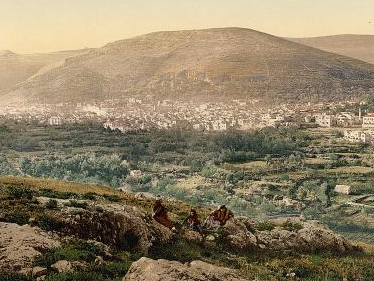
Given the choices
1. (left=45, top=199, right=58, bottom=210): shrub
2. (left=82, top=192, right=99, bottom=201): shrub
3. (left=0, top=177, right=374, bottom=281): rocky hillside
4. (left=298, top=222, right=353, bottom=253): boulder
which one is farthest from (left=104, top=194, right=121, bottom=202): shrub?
(left=298, top=222, right=353, bottom=253): boulder

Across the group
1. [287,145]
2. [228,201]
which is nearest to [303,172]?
[287,145]

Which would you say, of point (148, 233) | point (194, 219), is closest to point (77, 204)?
point (148, 233)

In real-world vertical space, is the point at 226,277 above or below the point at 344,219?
above

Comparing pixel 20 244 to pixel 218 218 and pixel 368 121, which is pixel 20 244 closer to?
pixel 218 218

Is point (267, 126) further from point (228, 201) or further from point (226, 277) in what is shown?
point (226, 277)

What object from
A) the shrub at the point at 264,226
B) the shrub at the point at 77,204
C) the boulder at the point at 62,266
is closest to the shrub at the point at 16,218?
the shrub at the point at 77,204

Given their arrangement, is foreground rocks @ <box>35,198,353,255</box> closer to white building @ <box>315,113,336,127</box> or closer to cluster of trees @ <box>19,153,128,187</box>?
cluster of trees @ <box>19,153,128,187</box>
